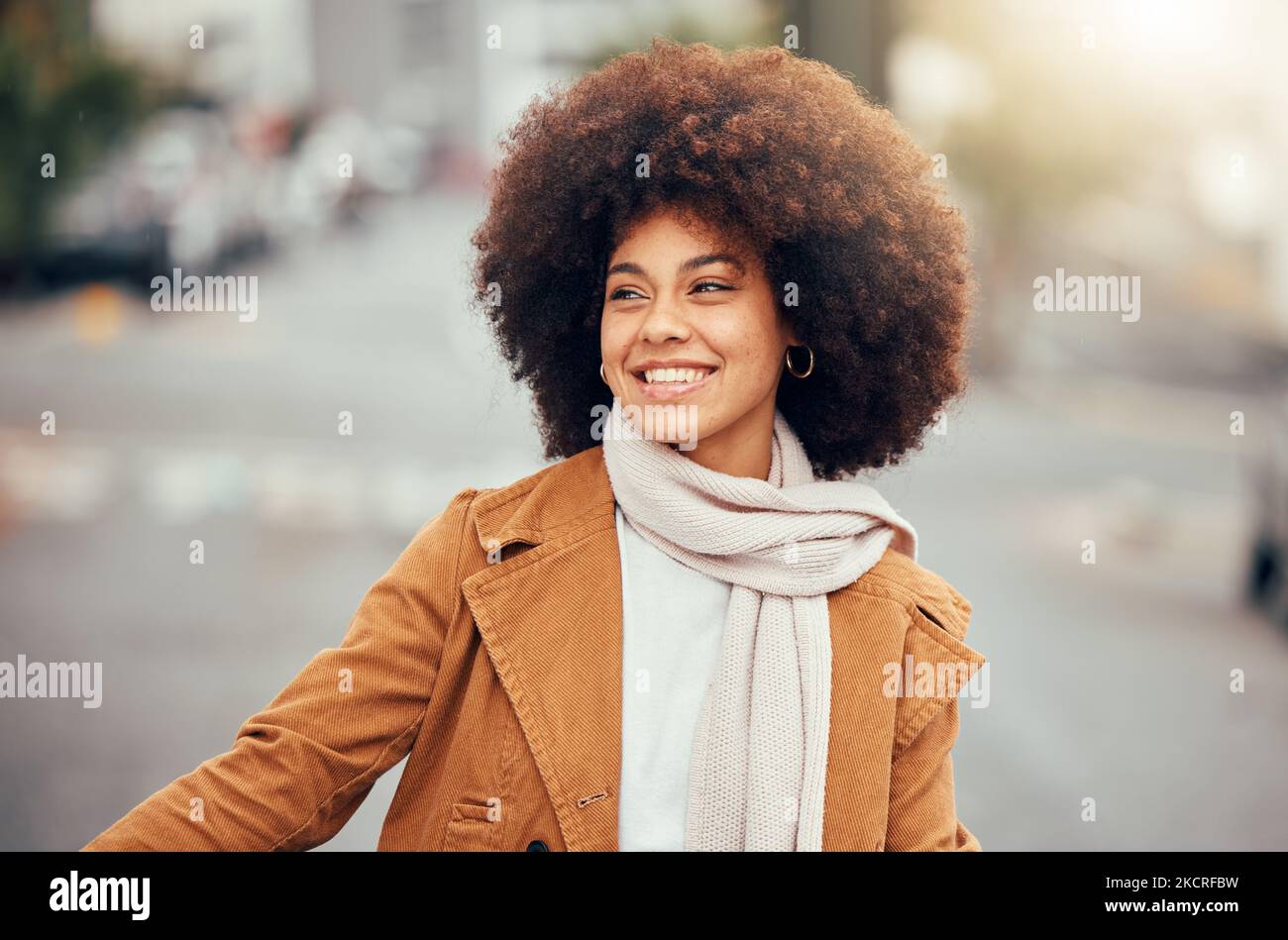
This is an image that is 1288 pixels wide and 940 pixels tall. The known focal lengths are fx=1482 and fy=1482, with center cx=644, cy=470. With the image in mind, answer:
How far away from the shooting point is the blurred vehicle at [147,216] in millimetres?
21516

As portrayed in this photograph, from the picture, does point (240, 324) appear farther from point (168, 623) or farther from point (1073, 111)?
point (168, 623)

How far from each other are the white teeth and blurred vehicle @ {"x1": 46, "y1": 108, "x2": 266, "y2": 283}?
20584mm

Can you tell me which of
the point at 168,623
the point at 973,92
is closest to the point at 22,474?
the point at 168,623

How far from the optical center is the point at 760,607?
8.04 ft

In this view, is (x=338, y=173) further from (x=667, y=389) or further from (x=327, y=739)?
(x=327, y=739)

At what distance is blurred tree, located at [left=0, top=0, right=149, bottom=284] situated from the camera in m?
19.8

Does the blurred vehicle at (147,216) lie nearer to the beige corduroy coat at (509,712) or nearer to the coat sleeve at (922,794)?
the beige corduroy coat at (509,712)

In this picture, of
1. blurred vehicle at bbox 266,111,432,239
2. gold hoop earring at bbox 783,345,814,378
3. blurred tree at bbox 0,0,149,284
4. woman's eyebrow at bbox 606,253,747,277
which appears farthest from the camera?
blurred vehicle at bbox 266,111,432,239

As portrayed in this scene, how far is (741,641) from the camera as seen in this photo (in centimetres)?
240

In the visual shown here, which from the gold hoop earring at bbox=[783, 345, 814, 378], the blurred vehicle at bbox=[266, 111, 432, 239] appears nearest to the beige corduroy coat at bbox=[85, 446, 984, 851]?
the gold hoop earring at bbox=[783, 345, 814, 378]

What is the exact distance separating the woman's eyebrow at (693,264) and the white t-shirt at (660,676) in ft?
1.34

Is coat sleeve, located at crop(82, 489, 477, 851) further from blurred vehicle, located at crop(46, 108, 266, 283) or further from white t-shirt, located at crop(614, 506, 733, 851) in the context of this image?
blurred vehicle, located at crop(46, 108, 266, 283)

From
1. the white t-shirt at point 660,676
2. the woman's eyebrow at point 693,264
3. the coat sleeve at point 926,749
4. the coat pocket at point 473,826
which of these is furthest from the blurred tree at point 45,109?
the coat sleeve at point 926,749

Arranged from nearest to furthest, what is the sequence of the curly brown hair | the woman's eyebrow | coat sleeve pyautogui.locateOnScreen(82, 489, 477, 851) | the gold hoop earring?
coat sleeve pyautogui.locateOnScreen(82, 489, 477, 851) → the woman's eyebrow → the curly brown hair → the gold hoop earring
